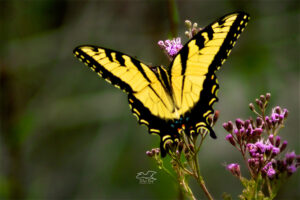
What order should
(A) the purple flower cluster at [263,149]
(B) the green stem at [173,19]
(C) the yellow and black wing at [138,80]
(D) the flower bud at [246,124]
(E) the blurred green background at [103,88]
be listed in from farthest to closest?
(E) the blurred green background at [103,88] → (B) the green stem at [173,19] → (C) the yellow and black wing at [138,80] → (D) the flower bud at [246,124] → (A) the purple flower cluster at [263,149]

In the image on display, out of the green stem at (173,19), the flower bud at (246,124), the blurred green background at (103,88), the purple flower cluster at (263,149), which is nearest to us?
the purple flower cluster at (263,149)

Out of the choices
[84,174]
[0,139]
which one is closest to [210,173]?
[84,174]

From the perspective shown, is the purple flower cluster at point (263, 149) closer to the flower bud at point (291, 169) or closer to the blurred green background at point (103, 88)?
the flower bud at point (291, 169)

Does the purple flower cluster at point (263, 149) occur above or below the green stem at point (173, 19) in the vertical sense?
below

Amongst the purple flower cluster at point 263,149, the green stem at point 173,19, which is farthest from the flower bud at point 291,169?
the green stem at point 173,19

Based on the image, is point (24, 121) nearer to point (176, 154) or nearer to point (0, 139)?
point (0, 139)

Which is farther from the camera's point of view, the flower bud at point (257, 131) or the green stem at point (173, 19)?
the green stem at point (173, 19)

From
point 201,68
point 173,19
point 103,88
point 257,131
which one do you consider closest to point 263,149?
point 257,131

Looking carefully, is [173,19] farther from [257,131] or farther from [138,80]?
[257,131]
